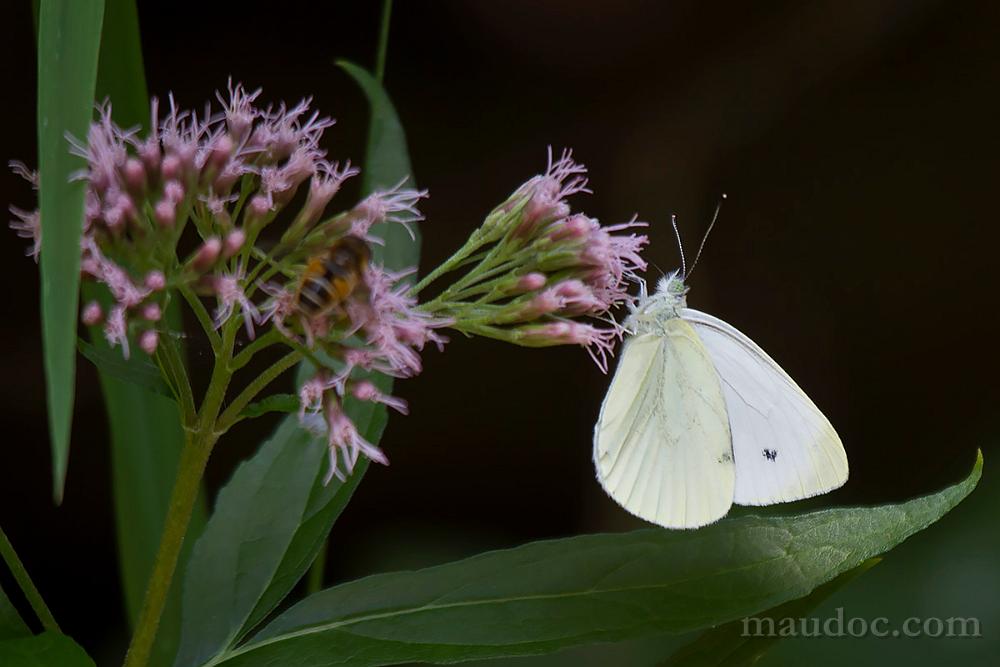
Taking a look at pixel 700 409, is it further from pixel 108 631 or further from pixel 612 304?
pixel 108 631

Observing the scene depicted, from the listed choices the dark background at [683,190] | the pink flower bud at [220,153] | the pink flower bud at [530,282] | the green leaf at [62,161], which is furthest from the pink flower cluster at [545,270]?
the dark background at [683,190]

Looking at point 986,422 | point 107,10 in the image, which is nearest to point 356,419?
point 107,10

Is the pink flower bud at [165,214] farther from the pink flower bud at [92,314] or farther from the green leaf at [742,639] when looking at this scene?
the green leaf at [742,639]

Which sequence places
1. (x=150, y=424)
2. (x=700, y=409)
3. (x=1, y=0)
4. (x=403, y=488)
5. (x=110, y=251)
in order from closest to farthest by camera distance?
(x=110, y=251) → (x=150, y=424) → (x=700, y=409) → (x=1, y=0) → (x=403, y=488)

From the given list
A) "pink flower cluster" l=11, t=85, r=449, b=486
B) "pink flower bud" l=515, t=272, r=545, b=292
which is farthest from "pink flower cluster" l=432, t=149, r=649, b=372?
"pink flower cluster" l=11, t=85, r=449, b=486

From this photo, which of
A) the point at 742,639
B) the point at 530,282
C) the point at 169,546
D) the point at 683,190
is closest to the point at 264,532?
the point at 169,546

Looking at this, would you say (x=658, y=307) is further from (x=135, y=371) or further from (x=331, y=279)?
(x=135, y=371)
